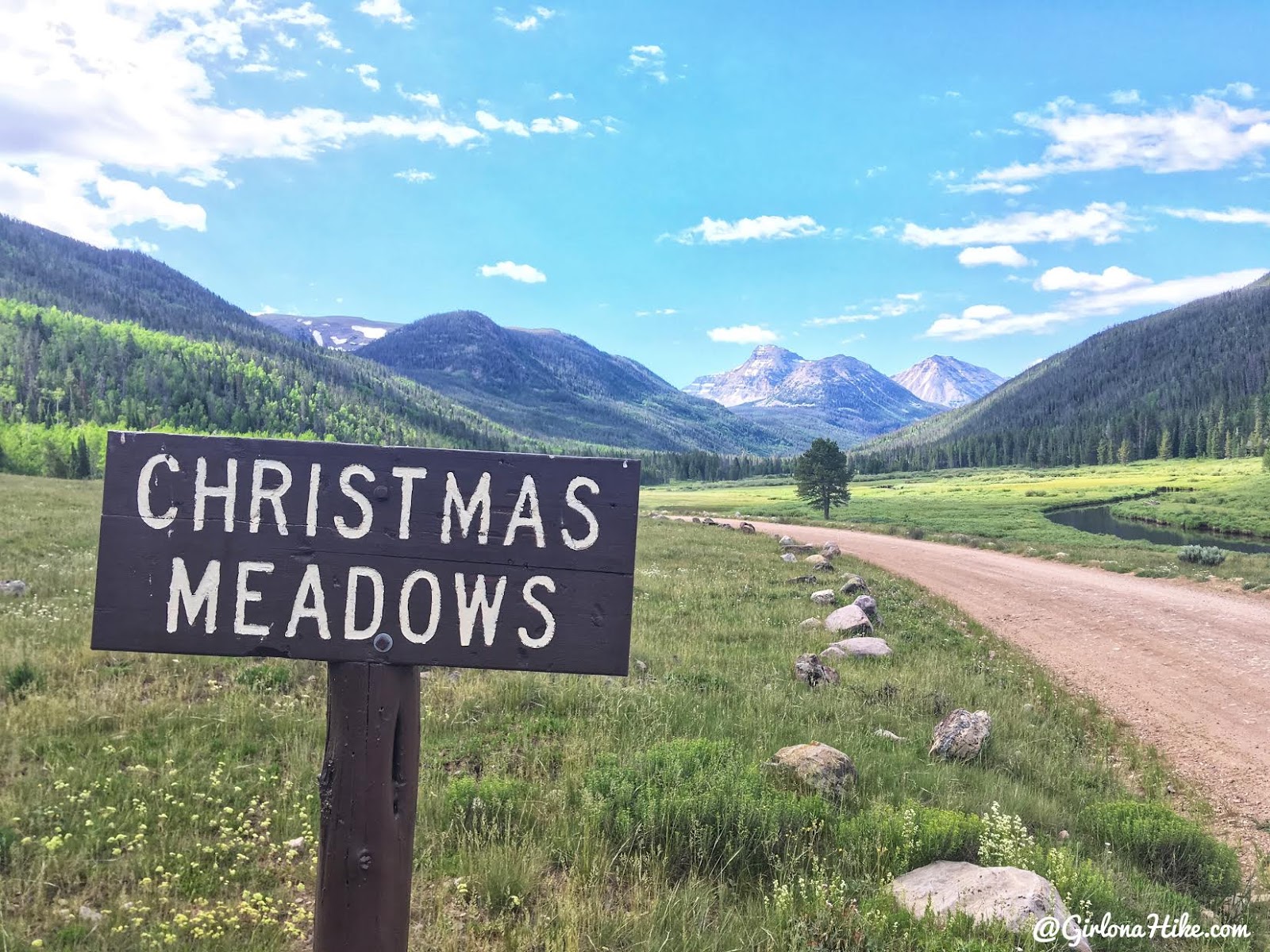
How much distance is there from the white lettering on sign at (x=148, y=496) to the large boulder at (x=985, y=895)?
164 inches

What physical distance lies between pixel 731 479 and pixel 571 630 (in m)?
189

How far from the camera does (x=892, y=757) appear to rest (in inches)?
245

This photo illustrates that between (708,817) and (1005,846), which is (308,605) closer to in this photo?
(708,817)

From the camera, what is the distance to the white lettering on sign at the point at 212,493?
2.67 m

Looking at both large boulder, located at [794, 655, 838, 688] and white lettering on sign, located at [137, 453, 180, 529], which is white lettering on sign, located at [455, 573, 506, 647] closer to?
white lettering on sign, located at [137, 453, 180, 529]

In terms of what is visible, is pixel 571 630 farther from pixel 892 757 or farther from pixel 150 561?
pixel 892 757

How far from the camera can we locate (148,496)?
8.80ft

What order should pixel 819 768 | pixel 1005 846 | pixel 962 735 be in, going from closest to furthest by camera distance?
pixel 1005 846 → pixel 819 768 → pixel 962 735

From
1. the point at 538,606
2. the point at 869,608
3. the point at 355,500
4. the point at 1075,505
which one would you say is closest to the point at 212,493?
the point at 355,500

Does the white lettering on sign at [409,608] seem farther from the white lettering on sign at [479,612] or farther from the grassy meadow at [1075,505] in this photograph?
the grassy meadow at [1075,505]

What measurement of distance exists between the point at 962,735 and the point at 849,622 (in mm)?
5557

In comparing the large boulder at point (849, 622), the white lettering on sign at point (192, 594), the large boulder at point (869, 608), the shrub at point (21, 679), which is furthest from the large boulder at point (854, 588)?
the white lettering on sign at point (192, 594)

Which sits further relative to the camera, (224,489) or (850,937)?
(850,937)

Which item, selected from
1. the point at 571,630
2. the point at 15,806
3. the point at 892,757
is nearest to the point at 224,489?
the point at 571,630
